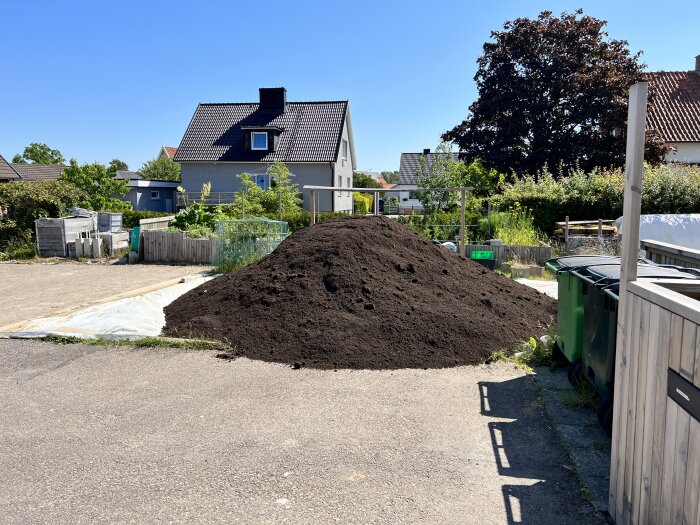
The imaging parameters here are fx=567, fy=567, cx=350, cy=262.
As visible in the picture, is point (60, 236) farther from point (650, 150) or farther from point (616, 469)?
point (650, 150)

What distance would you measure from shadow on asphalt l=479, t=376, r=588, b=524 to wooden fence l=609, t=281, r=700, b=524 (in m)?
0.37

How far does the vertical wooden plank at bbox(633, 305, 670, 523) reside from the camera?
2.76 m

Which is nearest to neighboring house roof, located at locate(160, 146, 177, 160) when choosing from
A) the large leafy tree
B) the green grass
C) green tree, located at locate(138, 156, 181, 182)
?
green tree, located at locate(138, 156, 181, 182)

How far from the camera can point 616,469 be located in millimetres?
3268

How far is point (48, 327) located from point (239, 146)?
28.9 metres

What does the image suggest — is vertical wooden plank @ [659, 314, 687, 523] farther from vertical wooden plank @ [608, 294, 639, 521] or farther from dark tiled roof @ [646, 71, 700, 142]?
dark tiled roof @ [646, 71, 700, 142]

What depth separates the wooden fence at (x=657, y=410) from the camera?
2.40 m

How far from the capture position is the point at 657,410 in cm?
273

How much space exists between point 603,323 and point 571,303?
35.6 inches

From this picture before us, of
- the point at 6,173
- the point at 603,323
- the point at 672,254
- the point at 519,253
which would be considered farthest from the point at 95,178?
the point at 603,323

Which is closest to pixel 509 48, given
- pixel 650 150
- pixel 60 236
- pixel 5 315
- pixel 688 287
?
pixel 650 150

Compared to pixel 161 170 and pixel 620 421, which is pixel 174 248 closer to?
pixel 620 421

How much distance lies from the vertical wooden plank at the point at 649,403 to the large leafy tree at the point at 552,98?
970 inches

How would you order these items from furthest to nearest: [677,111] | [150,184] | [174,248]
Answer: [150,184] → [677,111] → [174,248]
